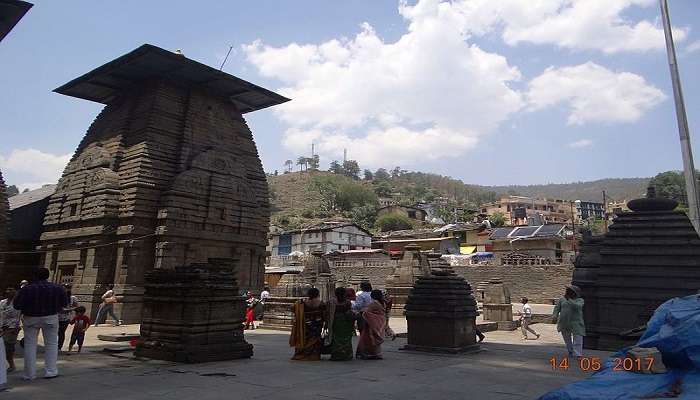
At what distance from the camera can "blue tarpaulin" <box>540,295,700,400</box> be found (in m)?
3.94

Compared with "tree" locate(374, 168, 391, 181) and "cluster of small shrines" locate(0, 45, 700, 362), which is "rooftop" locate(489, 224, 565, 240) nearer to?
"cluster of small shrines" locate(0, 45, 700, 362)

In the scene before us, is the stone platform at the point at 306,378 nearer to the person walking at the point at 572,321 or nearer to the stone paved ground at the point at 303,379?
the stone paved ground at the point at 303,379

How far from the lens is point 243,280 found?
2242 centimetres

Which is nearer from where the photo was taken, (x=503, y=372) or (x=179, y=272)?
(x=503, y=372)

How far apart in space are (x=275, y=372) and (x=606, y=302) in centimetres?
695

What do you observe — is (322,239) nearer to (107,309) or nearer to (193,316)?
(107,309)

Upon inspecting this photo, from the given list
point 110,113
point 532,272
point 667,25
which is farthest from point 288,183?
point 667,25

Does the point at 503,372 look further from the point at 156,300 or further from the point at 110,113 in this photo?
the point at 110,113

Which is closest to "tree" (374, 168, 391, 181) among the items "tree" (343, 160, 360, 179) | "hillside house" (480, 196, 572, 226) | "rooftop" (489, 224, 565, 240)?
"tree" (343, 160, 360, 179)

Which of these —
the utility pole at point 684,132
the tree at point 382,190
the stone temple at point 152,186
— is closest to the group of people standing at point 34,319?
the stone temple at point 152,186

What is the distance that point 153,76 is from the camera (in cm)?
2322

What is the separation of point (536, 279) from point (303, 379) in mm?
35484

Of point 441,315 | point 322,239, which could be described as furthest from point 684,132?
point 322,239

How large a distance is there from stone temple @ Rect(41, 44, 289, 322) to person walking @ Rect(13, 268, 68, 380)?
11.8 metres
